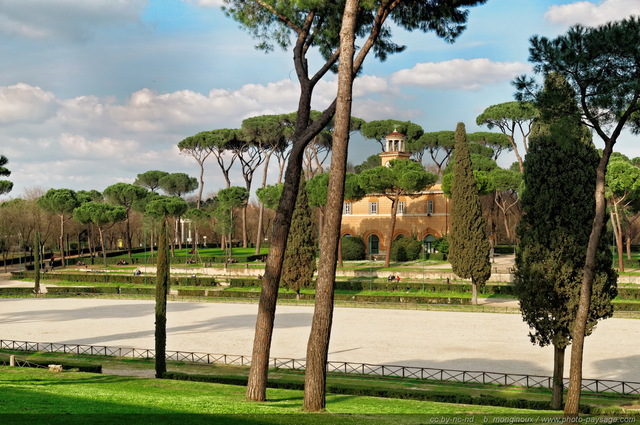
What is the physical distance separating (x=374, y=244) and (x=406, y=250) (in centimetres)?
786

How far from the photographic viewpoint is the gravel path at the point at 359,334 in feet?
69.8

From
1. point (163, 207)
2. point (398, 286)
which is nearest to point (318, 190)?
point (398, 286)

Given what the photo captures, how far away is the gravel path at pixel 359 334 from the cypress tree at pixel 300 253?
226 cm

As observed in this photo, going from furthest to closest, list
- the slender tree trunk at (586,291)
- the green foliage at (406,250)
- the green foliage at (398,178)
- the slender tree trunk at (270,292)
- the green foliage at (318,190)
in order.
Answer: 1. the green foliage at (406,250)
2. the green foliage at (318,190)
3. the green foliage at (398,178)
4. the slender tree trunk at (586,291)
5. the slender tree trunk at (270,292)

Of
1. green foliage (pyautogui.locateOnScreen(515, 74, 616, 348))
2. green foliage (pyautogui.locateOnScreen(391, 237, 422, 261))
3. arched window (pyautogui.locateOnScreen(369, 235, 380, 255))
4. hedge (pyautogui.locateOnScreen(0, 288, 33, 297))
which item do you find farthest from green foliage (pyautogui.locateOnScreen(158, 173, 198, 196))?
green foliage (pyautogui.locateOnScreen(515, 74, 616, 348))

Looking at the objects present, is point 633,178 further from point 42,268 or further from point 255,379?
point 42,268

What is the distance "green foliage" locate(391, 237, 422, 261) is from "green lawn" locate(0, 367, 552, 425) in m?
42.4

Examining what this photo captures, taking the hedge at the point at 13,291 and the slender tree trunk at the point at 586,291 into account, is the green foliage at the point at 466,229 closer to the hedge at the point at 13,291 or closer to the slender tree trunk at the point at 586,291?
the slender tree trunk at the point at 586,291

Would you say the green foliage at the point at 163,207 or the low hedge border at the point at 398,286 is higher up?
the green foliage at the point at 163,207

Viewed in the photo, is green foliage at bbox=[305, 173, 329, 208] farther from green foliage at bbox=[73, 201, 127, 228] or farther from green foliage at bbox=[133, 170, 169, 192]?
green foliage at bbox=[133, 170, 169, 192]

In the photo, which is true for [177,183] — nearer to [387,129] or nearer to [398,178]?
[387,129]

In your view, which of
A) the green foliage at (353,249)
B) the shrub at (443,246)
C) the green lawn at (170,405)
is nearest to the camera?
the green lawn at (170,405)

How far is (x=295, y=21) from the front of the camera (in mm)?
14797

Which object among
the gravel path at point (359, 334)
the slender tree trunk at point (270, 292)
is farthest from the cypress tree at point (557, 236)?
the slender tree trunk at point (270, 292)
